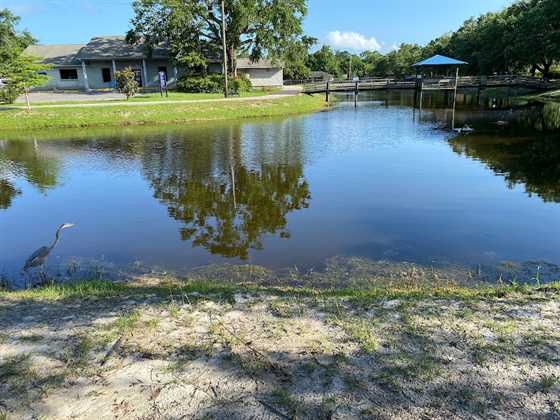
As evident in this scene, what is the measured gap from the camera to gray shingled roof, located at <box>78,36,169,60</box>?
1657 inches

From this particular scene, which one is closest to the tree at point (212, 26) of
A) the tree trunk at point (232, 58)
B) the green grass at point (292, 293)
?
the tree trunk at point (232, 58)

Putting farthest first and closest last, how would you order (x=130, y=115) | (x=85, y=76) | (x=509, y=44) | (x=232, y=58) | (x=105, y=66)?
(x=509, y=44), (x=105, y=66), (x=85, y=76), (x=232, y=58), (x=130, y=115)

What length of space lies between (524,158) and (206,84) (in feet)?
96.6

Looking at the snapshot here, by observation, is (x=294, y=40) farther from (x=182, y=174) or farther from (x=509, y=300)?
(x=509, y=300)

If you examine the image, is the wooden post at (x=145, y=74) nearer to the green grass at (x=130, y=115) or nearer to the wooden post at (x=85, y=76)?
the wooden post at (x=85, y=76)

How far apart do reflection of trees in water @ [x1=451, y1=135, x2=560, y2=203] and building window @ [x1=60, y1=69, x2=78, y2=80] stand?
39.3 m

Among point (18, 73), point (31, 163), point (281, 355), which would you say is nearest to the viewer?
point (281, 355)

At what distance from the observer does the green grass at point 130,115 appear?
83.7 ft

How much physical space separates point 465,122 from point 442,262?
22.6 metres

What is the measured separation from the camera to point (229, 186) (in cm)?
1254

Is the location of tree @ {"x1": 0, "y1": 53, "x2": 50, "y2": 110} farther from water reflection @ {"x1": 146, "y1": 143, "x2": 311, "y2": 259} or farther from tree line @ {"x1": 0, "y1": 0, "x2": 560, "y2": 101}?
water reflection @ {"x1": 146, "y1": 143, "x2": 311, "y2": 259}

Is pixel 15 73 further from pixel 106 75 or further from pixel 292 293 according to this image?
pixel 292 293

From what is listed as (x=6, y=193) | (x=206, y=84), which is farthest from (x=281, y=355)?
(x=206, y=84)

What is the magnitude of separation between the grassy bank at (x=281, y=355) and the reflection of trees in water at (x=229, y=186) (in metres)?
3.28
